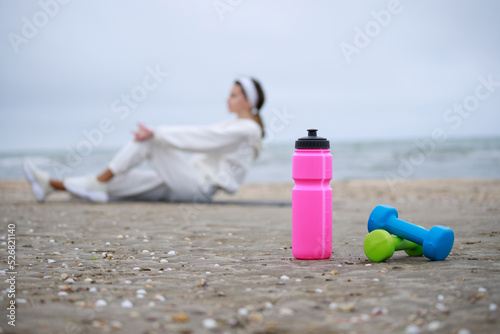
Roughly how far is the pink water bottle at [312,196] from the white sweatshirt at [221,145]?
3483 millimetres

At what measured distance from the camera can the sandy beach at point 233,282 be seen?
1.77 m

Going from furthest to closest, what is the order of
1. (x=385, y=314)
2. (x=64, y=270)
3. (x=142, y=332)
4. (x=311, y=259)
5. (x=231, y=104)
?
(x=231, y=104), (x=311, y=259), (x=64, y=270), (x=385, y=314), (x=142, y=332)

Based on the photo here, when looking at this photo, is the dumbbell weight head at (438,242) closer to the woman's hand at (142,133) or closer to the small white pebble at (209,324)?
the small white pebble at (209,324)

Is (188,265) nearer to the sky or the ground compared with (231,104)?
nearer to the ground

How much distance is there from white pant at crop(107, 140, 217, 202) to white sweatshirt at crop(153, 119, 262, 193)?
211 mm

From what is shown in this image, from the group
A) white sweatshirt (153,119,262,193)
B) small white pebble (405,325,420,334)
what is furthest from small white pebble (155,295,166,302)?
white sweatshirt (153,119,262,193)

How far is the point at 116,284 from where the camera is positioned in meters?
2.33

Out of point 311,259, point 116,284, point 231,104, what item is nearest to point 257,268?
point 311,259

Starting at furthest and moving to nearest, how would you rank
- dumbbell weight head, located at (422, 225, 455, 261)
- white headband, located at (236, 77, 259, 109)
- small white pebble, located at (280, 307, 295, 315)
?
white headband, located at (236, 77, 259, 109)
dumbbell weight head, located at (422, 225, 455, 261)
small white pebble, located at (280, 307, 295, 315)

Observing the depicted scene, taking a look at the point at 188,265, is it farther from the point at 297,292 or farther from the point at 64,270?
the point at 297,292

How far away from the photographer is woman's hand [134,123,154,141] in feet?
20.3

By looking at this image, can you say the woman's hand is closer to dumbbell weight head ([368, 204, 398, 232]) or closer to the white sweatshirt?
the white sweatshirt

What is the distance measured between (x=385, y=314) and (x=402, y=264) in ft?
3.10

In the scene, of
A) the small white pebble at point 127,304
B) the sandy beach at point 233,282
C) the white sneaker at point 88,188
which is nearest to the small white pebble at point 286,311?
the sandy beach at point 233,282
